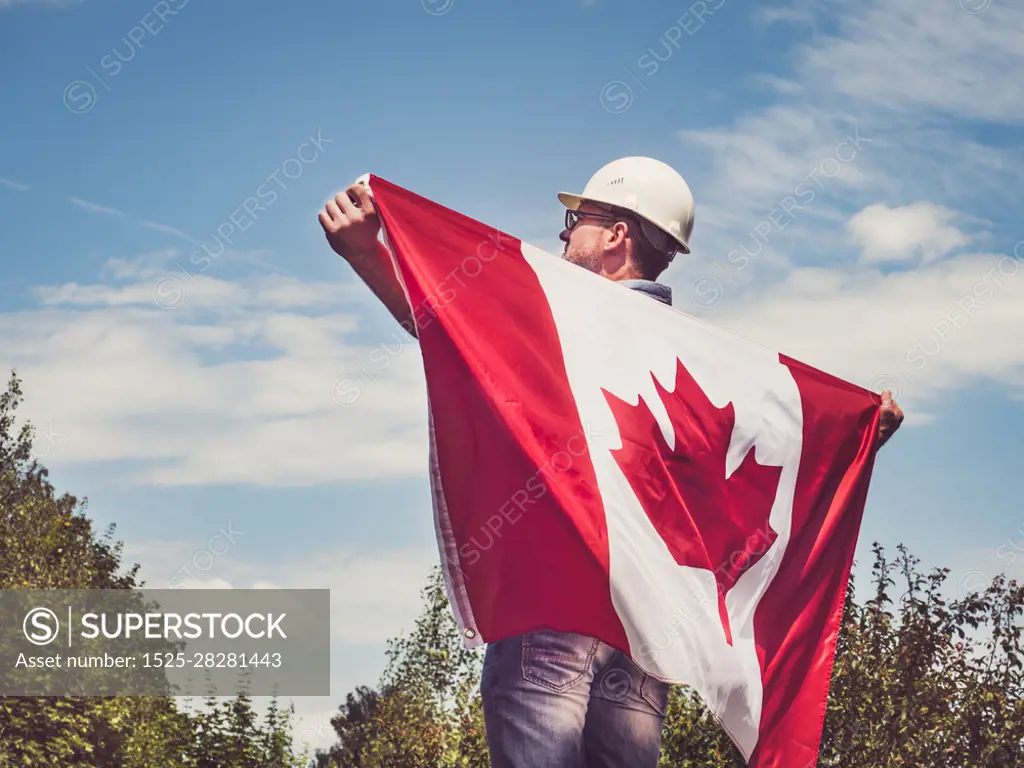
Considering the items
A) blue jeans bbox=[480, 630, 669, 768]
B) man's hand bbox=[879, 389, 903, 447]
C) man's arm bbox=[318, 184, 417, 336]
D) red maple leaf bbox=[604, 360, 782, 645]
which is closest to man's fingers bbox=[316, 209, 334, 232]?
man's arm bbox=[318, 184, 417, 336]

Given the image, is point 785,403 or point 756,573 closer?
point 756,573

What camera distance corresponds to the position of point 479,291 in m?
4.48

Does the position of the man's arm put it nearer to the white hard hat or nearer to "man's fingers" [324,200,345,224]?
"man's fingers" [324,200,345,224]

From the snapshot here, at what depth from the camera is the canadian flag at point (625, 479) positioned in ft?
13.3

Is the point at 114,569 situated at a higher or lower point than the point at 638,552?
higher

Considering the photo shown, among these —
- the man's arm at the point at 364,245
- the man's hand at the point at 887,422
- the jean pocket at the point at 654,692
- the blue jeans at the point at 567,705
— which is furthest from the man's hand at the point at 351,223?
the man's hand at the point at 887,422

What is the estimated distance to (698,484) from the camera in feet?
14.8

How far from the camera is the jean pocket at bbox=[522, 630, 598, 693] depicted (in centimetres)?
385

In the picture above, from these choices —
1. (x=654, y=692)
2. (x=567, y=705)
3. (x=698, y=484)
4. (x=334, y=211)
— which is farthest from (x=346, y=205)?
(x=654, y=692)

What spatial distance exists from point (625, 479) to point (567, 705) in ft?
2.74

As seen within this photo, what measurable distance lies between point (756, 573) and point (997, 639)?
12.5 metres

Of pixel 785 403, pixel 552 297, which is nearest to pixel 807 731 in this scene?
pixel 785 403

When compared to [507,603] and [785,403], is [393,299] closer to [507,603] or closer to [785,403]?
[507,603]

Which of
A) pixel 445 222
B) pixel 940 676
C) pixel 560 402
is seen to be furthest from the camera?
pixel 940 676
